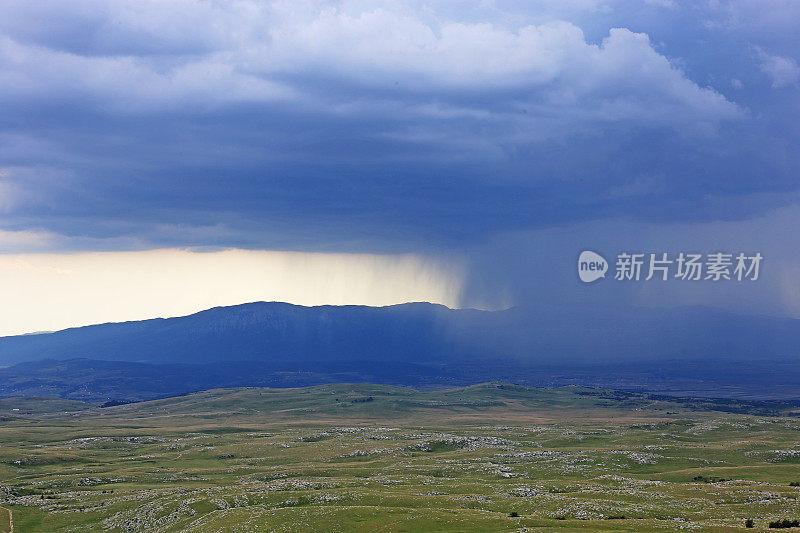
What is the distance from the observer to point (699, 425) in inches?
7623

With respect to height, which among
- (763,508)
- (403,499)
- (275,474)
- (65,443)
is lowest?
(65,443)

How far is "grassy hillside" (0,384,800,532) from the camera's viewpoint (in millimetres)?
72062

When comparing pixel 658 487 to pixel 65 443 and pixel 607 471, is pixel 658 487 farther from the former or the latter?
pixel 65 443

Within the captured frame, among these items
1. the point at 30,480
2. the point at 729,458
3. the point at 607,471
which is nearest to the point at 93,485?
the point at 30,480

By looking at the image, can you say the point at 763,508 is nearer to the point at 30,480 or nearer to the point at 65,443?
the point at 30,480

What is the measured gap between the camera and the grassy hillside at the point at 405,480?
7206 cm

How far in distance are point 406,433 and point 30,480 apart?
99.7 meters

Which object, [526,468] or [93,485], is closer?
[93,485]

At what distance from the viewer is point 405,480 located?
342 ft

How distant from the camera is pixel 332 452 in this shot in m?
150

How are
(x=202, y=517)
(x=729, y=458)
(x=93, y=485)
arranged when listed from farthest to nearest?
(x=729, y=458) < (x=93, y=485) < (x=202, y=517)

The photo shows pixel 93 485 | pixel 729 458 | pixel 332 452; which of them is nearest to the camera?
pixel 93 485

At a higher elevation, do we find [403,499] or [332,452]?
[403,499]

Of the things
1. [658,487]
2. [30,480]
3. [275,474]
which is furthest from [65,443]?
[658,487]
